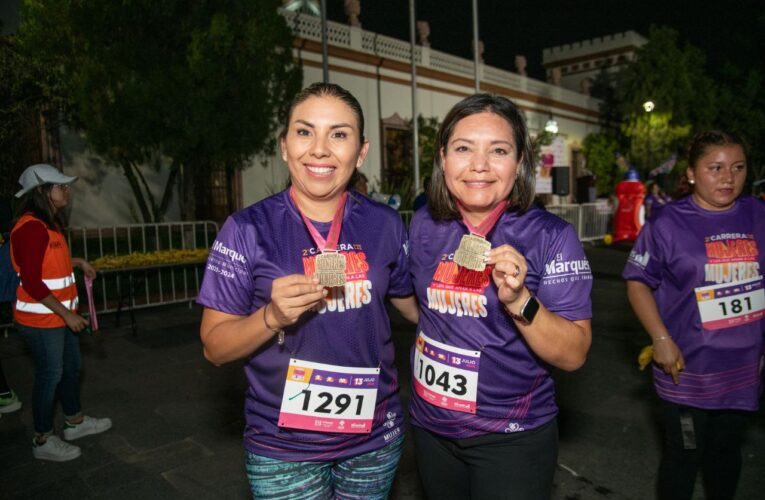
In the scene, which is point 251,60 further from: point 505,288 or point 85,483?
point 505,288

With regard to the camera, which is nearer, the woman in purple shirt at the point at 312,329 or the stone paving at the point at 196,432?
the woman in purple shirt at the point at 312,329

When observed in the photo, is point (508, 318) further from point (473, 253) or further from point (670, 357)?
point (670, 357)

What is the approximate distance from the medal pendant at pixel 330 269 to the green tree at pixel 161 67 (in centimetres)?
833

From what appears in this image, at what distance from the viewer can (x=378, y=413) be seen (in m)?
1.94

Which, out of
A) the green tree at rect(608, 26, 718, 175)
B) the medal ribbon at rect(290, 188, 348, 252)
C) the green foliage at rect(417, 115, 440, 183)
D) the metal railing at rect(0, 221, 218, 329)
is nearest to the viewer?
the medal ribbon at rect(290, 188, 348, 252)

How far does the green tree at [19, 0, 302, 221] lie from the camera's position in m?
8.50

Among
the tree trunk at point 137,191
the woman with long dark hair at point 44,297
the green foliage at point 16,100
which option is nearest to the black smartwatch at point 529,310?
the woman with long dark hair at point 44,297

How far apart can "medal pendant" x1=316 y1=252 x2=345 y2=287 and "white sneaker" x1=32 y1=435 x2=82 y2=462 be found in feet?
11.2

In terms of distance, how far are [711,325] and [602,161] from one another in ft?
94.7

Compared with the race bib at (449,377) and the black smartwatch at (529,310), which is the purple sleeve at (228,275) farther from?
the black smartwatch at (529,310)

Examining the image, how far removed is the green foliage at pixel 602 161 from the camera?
28797 mm

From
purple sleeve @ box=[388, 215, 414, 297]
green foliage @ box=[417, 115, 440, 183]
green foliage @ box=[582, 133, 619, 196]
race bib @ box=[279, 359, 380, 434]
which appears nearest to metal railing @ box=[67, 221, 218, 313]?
purple sleeve @ box=[388, 215, 414, 297]

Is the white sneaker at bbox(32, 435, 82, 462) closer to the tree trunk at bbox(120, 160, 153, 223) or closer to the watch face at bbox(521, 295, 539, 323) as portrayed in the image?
the watch face at bbox(521, 295, 539, 323)

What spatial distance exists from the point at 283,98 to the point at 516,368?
10.2 metres
